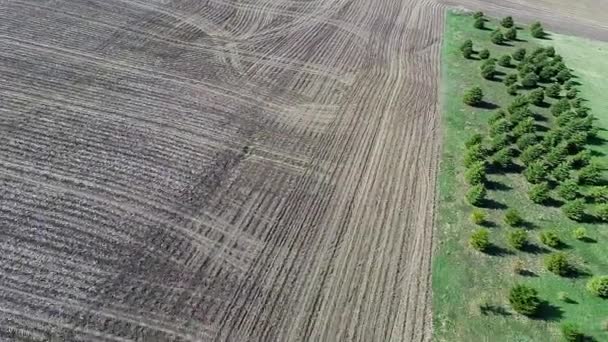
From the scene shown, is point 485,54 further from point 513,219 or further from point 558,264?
point 558,264

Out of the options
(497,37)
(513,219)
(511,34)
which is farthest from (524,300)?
(511,34)

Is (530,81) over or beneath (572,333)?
over

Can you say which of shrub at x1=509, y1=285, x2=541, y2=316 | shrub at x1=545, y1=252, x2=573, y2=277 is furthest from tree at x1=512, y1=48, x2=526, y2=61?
shrub at x1=509, y1=285, x2=541, y2=316

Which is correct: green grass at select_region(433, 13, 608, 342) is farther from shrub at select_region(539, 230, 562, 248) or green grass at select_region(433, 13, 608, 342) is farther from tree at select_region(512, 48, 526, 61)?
tree at select_region(512, 48, 526, 61)

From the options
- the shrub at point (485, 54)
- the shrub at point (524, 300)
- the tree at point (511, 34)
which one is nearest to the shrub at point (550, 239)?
the shrub at point (524, 300)

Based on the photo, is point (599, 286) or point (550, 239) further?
point (550, 239)

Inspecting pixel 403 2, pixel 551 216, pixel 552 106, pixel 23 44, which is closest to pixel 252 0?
pixel 403 2
